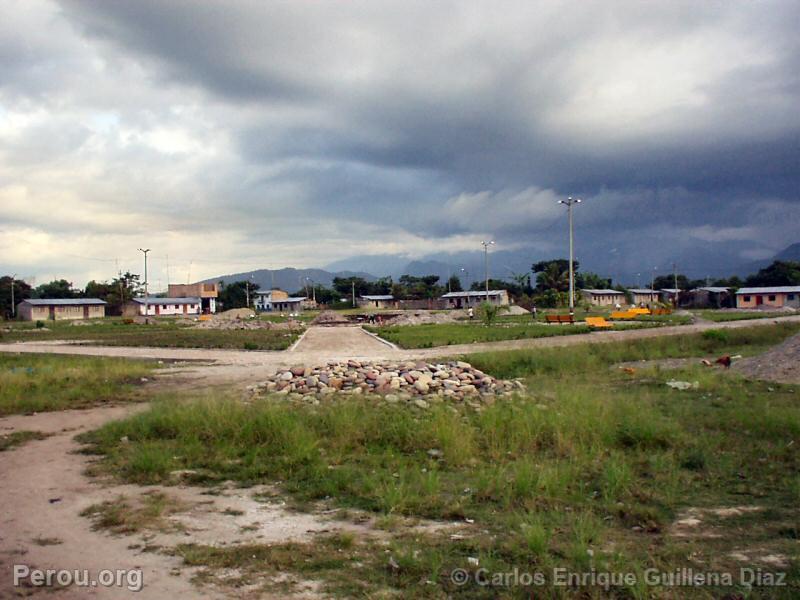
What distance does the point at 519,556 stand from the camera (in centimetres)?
487

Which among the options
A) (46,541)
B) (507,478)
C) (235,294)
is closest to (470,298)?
(235,294)

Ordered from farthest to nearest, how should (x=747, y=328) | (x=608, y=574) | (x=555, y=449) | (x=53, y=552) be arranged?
(x=747, y=328)
(x=555, y=449)
(x=53, y=552)
(x=608, y=574)

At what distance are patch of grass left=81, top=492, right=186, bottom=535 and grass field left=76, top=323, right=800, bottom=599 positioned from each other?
0.74 meters

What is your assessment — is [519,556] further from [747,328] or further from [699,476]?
[747,328]

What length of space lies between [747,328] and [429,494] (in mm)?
26364

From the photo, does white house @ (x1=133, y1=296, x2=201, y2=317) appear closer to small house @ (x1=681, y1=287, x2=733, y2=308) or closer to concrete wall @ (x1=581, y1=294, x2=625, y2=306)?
concrete wall @ (x1=581, y1=294, x2=625, y2=306)

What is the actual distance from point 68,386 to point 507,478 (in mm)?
13330

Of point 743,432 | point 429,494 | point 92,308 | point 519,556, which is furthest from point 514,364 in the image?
point 92,308

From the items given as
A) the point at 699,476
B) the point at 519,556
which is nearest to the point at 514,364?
the point at 699,476

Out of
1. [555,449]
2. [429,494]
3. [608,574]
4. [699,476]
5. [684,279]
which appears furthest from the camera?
[684,279]

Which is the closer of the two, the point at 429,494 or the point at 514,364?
the point at 429,494

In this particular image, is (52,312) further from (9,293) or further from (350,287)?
(350,287)

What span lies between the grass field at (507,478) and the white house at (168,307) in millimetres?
92500

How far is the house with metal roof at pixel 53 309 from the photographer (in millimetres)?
82750
